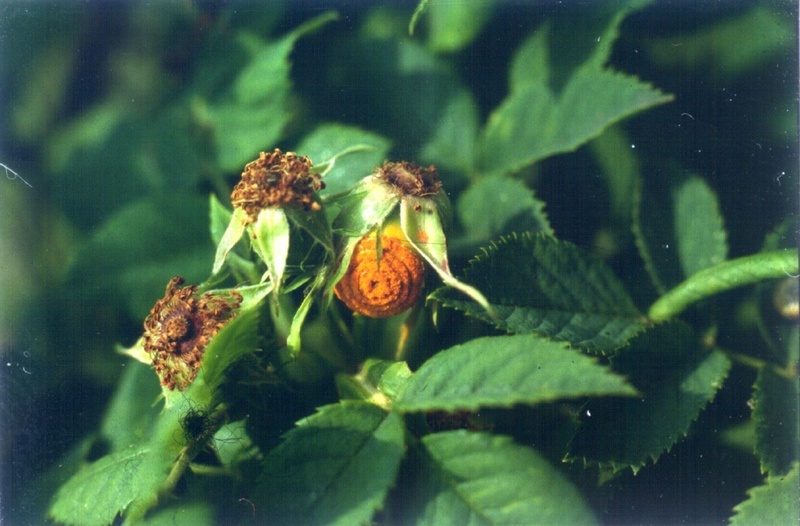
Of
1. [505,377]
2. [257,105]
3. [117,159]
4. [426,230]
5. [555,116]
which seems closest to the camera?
[505,377]

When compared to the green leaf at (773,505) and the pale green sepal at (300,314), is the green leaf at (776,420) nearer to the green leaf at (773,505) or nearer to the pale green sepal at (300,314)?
the green leaf at (773,505)

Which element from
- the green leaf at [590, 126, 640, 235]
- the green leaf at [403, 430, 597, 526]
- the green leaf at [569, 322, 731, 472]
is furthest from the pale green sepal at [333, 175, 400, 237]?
the green leaf at [590, 126, 640, 235]

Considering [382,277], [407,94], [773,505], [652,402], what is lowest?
[773,505]

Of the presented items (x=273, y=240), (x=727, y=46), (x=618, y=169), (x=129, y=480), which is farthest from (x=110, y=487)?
(x=727, y=46)

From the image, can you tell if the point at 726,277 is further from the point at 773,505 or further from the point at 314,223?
the point at 314,223

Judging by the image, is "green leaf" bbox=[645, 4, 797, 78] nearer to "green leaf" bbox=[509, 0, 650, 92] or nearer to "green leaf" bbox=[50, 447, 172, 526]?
"green leaf" bbox=[509, 0, 650, 92]

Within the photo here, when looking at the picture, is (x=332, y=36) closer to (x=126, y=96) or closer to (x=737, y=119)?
(x=126, y=96)
